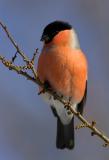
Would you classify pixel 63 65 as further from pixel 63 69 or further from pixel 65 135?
pixel 65 135

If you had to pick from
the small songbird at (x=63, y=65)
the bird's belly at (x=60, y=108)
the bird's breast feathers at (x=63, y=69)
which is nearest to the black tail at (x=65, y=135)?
the bird's belly at (x=60, y=108)

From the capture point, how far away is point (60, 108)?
10.3 ft

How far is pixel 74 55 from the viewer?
288cm

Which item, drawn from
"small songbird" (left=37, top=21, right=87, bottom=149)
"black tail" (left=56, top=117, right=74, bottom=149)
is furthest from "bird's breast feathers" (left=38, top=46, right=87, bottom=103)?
"black tail" (left=56, top=117, right=74, bottom=149)

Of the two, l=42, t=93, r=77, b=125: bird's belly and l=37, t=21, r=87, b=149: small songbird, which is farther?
l=42, t=93, r=77, b=125: bird's belly

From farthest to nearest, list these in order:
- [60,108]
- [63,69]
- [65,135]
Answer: [65,135] < [60,108] < [63,69]

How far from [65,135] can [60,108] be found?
26 centimetres

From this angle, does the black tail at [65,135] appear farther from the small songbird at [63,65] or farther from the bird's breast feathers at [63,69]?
the bird's breast feathers at [63,69]

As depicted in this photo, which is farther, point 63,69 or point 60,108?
point 60,108

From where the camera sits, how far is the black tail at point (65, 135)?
324 cm

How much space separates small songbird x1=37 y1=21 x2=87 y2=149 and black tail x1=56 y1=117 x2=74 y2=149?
228 millimetres

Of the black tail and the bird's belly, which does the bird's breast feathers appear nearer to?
the bird's belly

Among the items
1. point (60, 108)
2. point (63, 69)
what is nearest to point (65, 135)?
point (60, 108)

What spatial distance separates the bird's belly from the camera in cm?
294
